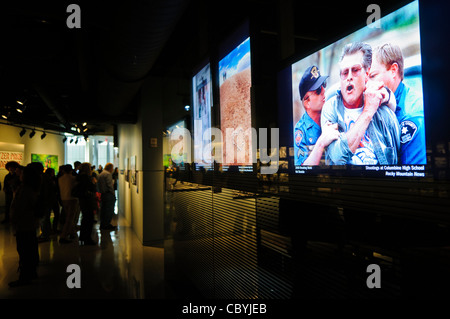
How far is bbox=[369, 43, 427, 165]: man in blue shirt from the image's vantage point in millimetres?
1205

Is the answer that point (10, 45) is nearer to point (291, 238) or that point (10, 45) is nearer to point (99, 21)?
point (99, 21)

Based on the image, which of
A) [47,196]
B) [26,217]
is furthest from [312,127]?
[47,196]

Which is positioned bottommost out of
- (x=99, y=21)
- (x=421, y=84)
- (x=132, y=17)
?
(x=421, y=84)

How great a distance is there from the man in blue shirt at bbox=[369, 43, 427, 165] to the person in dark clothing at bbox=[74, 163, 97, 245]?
6.37 metres

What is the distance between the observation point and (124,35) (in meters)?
3.32

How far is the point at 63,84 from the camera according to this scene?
734 centimetres

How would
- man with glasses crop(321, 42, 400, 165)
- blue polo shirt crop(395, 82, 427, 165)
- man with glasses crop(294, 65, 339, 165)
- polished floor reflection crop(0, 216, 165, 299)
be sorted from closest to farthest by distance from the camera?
blue polo shirt crop(395, 82, 427, 165) < man with glasses crop(321, 42, 400, 165) < man with glasses crop(294, 65, 339, 165) < polished floor reflection crop(0, 216, 165, 299)

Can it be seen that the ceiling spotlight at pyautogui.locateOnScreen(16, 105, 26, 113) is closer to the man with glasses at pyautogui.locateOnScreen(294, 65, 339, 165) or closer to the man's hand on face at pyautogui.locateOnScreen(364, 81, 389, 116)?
the man with glasses at pyautogui.locateOnScreen(294, 65, 339, 165)

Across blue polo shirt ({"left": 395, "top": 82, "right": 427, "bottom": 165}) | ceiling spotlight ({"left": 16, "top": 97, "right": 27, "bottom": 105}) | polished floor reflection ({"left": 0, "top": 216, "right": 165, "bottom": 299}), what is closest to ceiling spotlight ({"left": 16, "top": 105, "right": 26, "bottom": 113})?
ceiling spotlight ({"left": 16, "top": 97, "right": 27, "bottom": 105})

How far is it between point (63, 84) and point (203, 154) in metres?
5.51

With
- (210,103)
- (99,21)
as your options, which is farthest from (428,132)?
(99,21)

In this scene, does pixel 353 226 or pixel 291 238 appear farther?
pixel 291 238

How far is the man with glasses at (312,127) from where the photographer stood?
1730mm

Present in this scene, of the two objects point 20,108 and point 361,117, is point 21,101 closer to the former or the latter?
point 20,108
